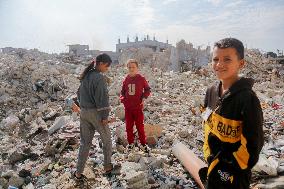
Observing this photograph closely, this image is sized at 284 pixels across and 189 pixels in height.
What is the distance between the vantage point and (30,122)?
8781 millimetres

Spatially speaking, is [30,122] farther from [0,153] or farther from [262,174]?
[262,174]

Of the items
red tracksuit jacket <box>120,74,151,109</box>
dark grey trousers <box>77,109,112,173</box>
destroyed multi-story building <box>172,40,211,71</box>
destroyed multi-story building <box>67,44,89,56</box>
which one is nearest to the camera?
dark grey trousers <box>77,109,112,173</box>

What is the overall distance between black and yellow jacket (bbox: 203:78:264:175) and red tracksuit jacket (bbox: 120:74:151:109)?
3.20 m

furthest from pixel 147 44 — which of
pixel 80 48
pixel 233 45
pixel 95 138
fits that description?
pixel 233 45

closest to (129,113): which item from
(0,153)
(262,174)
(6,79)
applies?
(262,174)

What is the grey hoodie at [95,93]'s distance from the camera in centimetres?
416

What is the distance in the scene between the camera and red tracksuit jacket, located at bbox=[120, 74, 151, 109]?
531cm

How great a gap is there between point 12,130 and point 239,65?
7.79 m

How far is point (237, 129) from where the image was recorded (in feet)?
6.37

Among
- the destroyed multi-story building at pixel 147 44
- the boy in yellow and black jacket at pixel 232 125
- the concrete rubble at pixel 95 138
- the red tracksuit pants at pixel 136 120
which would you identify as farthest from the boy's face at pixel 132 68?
the destroyed multi-story building at pixel 147 44

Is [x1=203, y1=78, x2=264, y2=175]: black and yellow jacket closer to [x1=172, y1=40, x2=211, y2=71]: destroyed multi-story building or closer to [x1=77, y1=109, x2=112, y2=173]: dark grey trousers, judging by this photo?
[x1=77, y1=109, x2=112, y2=173]: dark grey trousers

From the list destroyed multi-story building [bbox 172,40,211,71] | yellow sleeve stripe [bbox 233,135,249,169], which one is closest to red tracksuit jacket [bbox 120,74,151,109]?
yellow sleeve stripe [bbox 233,135,249,169]

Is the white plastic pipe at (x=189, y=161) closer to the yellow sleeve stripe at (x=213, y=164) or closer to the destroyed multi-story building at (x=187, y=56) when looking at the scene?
the yellow sleeve stripe at (x=213, y=164)

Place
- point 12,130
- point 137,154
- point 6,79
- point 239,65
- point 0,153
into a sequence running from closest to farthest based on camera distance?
point 239,65, point 137,154, point 0,153, point 12,130, point 6,79
